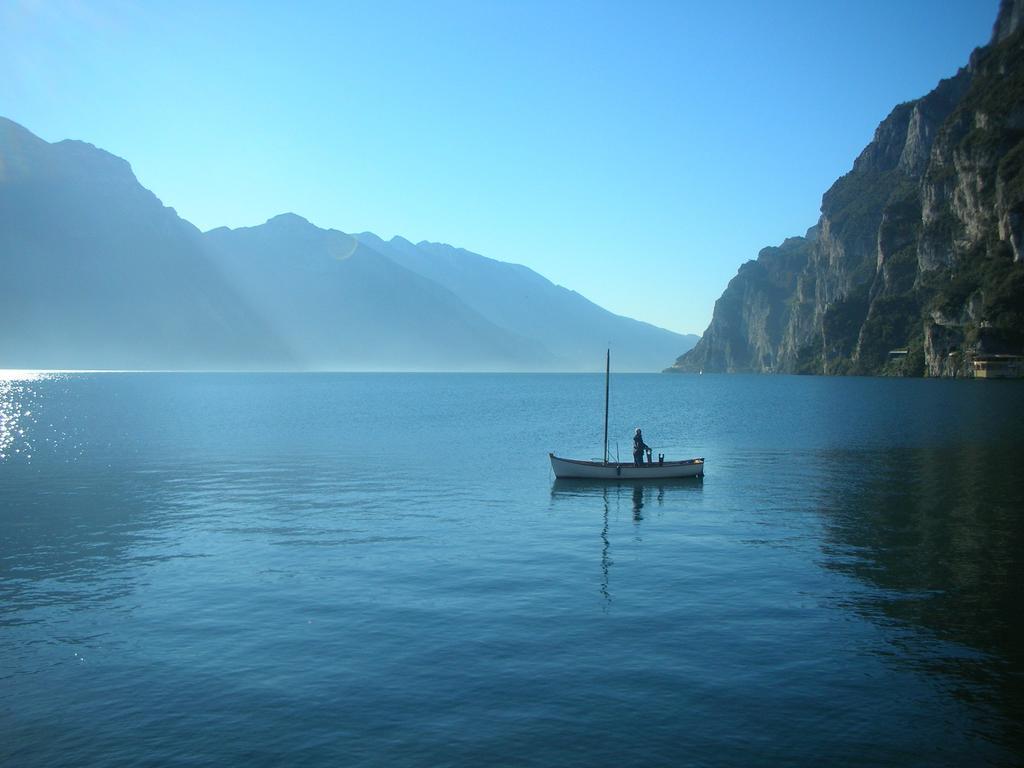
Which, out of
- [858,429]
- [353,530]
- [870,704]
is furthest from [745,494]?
[858,429]

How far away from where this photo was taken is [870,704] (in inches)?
715

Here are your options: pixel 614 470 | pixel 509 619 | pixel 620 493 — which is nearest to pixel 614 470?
pixel 614 470

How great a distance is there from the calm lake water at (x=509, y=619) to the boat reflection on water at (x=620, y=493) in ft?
1.34

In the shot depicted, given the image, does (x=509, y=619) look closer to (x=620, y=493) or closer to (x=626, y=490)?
(x=620, y=493)

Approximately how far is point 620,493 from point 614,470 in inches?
156

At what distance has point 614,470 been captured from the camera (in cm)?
5484

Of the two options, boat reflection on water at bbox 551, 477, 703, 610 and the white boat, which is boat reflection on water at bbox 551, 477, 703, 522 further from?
the white boat

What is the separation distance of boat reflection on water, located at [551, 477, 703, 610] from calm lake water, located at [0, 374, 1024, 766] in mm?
408

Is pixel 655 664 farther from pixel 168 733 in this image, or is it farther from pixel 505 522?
pixel 505 522

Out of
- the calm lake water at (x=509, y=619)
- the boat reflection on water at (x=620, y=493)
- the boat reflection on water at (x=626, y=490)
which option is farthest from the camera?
the boat reflection on water at (x=626, y=490)

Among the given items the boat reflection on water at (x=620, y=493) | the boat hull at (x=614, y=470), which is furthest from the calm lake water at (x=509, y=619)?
the boat hull at (x=614, y=470)

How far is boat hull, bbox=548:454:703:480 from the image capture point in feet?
180

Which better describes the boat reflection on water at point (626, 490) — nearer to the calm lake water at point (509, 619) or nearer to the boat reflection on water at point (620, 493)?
the boat reflection on water at point (620, 493)

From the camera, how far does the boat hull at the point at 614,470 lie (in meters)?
54.7
